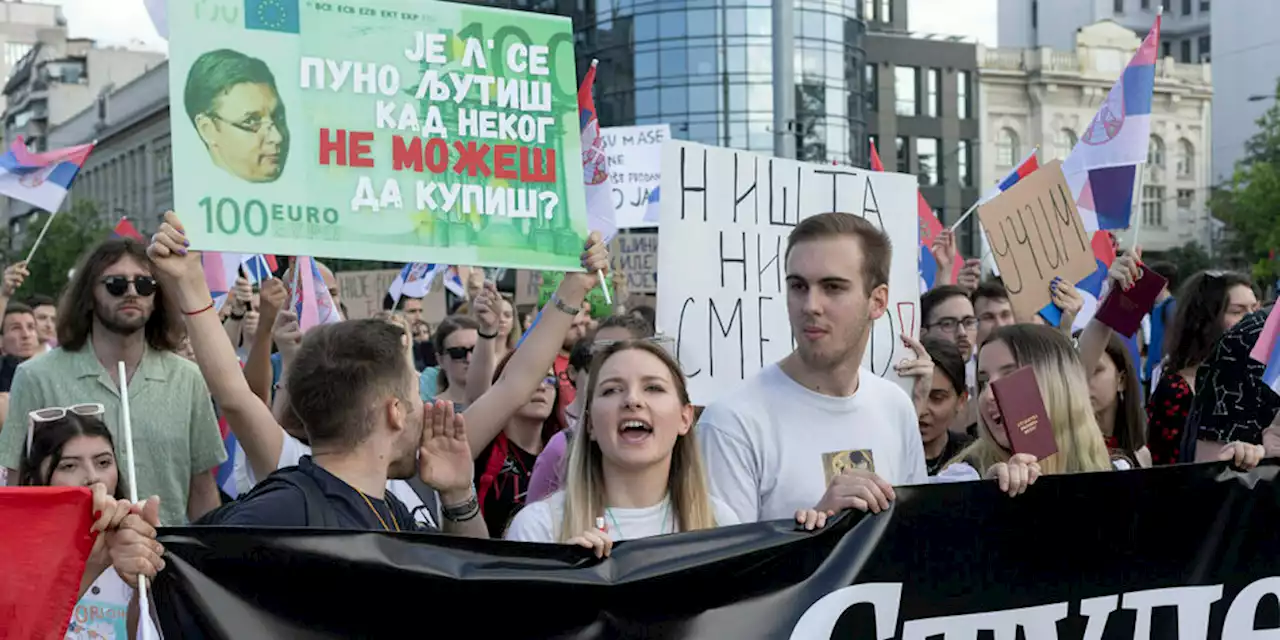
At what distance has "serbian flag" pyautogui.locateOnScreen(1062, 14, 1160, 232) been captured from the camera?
8219mm

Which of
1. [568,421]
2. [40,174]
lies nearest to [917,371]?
[568,421]

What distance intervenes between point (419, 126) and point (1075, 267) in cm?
352

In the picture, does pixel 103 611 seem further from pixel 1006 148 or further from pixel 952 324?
pixel 1006 148

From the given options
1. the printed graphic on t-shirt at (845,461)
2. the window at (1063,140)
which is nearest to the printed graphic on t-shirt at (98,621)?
the printed graphic on t-shirt at (845,461)

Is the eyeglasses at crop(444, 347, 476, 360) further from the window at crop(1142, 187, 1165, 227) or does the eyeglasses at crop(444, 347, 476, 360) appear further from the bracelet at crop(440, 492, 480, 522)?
the window at crop(1142, 187, 1165, 227)

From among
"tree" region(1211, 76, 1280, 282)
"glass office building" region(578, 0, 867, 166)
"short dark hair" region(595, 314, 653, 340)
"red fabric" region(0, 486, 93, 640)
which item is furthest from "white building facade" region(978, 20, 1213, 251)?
"red fabric" region(0, 486, 93, 640)

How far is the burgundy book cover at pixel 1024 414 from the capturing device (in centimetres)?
419

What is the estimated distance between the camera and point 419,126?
458cm

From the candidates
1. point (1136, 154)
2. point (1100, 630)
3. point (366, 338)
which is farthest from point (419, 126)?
point (1136, 154)

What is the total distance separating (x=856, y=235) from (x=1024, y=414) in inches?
26.0

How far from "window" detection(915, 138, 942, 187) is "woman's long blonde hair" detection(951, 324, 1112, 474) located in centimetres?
6052

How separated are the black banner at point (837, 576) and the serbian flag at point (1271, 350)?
38 centimetres

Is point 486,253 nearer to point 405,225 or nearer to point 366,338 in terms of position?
point 405,225

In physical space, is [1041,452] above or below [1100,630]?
above
